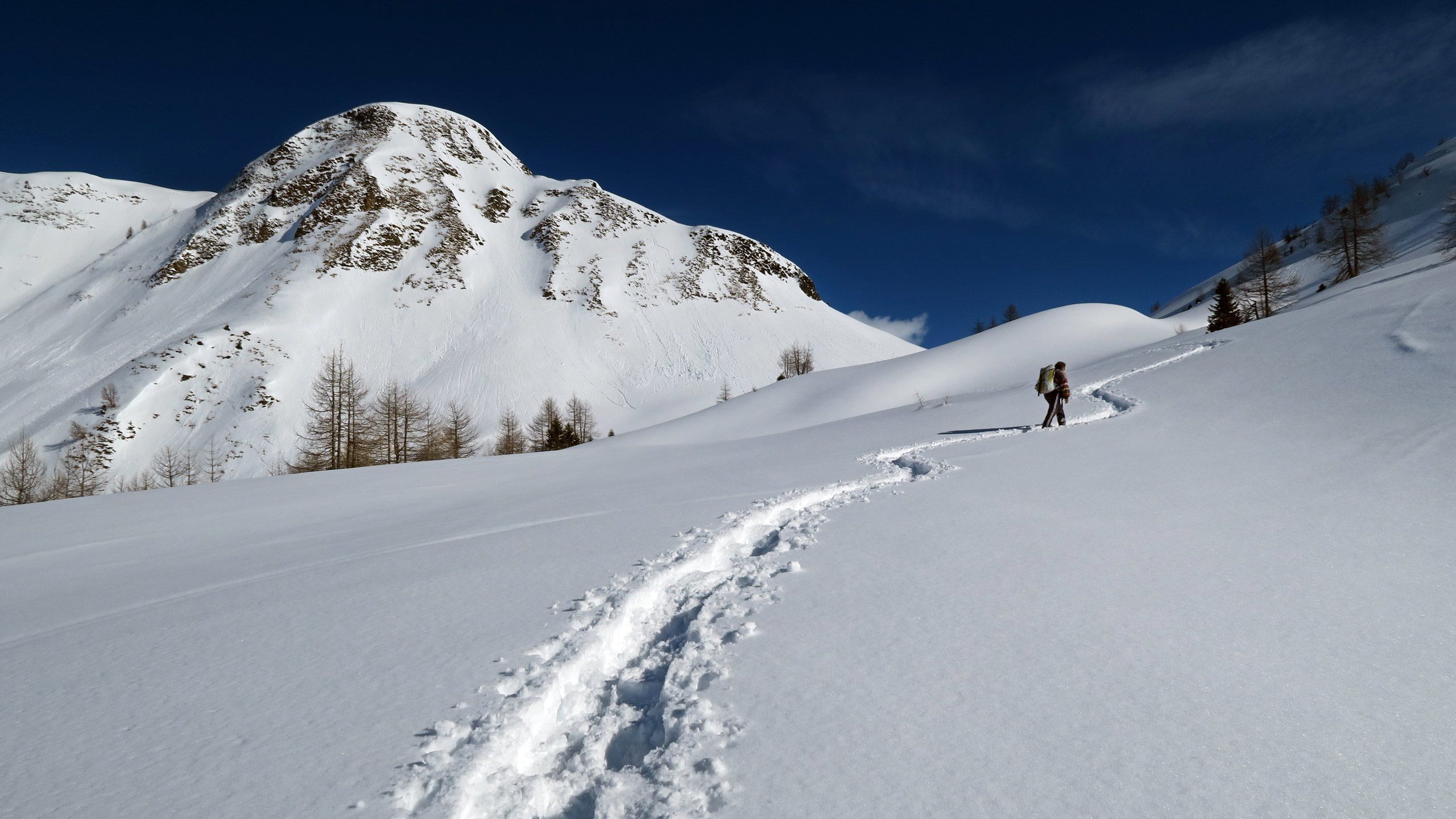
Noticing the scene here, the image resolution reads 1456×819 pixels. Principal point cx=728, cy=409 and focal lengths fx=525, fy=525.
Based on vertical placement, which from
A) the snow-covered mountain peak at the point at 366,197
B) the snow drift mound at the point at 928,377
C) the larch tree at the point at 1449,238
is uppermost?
the snow-covered mountain peak at the point at 366,197

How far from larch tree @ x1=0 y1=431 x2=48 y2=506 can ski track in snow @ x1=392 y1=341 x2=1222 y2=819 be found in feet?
140

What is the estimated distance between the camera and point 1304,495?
17.3ft

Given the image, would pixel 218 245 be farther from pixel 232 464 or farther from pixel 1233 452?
pixel 1233 452

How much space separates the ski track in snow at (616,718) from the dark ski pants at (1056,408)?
351 inches

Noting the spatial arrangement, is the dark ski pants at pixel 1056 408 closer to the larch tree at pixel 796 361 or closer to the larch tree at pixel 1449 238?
the larch tree at pixel 1449 238

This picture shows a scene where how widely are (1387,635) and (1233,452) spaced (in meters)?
5.51

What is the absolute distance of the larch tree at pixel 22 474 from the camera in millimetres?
30797

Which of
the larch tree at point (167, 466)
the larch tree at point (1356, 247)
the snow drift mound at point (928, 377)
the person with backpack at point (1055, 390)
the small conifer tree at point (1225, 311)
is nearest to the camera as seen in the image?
the person with backpack at point (1055, 390)

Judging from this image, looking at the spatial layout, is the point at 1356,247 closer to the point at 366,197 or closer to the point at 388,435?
the point at 388,435

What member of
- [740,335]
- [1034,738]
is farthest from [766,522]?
[740,335]

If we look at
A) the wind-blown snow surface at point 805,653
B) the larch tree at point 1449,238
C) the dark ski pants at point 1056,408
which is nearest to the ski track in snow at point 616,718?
the wind-blown snow surface at point 805,653

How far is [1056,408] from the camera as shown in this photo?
11289mm

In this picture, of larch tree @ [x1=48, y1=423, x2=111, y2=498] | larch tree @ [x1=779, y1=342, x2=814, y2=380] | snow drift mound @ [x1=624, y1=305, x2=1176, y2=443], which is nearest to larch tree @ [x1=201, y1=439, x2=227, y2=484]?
larch tree @ [x1=48, y1=423, x2=111, y2=498]

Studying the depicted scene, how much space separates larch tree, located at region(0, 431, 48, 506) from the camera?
101 ft
